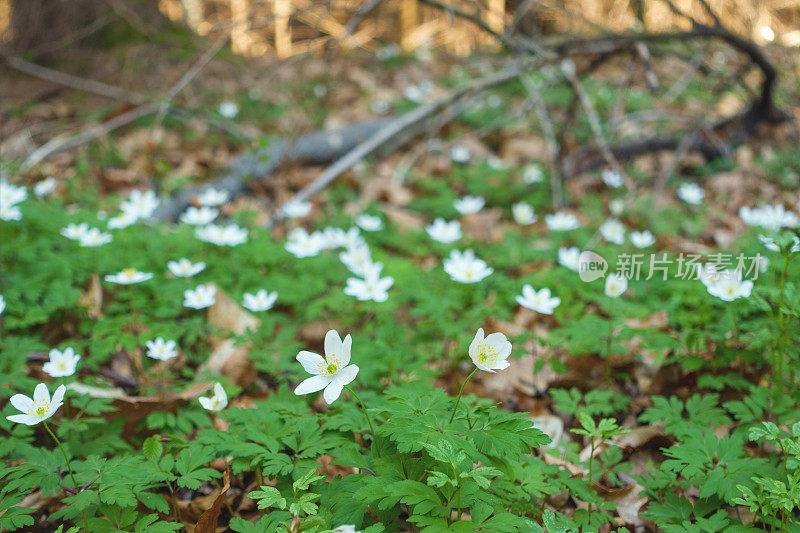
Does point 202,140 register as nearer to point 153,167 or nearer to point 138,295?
point 153,167

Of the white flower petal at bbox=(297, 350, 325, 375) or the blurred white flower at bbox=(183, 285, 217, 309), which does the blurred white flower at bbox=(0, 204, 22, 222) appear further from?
the white flower petal at bbox=(297, 350, 325, 375)

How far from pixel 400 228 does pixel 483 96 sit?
1.87 meters

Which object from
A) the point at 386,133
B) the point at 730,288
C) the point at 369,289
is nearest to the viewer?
the point at 730,288

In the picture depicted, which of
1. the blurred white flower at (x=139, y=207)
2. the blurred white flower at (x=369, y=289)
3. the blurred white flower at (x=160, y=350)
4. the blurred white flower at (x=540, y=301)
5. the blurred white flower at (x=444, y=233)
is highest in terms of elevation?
the blurred white flower at (x=540, y=301)

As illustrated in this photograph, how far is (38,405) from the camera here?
157 cm

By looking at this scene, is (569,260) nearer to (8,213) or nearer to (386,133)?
(386,133)

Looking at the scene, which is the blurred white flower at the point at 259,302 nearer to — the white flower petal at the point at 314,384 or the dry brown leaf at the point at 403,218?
the white flower petal at the point at 314,384

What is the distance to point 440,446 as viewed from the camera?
49.1 inches

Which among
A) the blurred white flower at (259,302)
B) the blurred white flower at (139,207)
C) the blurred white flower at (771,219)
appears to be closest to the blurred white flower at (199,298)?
the blurred white flower at (259,302)

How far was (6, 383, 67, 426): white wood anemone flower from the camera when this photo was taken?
151cm

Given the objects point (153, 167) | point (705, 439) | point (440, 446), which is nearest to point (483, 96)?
point (153, 167)

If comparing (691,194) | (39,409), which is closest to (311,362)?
(39,409)

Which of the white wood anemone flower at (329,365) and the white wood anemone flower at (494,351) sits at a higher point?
the white wood anemone flower at (494,351)

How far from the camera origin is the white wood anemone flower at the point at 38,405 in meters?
1.51
